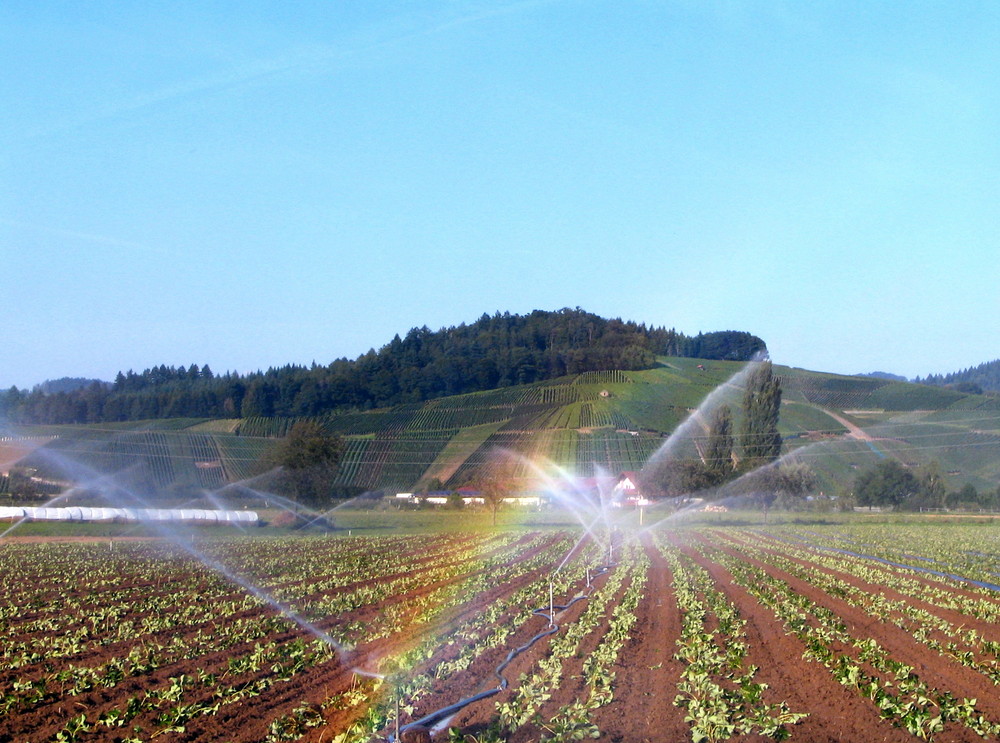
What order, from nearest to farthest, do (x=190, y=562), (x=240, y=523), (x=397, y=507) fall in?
(x=190, y=562)
(x=240, y=523)
(x=397, y=507)

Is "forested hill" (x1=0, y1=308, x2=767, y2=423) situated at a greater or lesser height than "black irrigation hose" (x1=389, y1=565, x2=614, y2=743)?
greater

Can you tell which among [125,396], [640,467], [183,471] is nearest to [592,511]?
[640,467]

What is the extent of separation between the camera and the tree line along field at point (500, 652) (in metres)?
9.68

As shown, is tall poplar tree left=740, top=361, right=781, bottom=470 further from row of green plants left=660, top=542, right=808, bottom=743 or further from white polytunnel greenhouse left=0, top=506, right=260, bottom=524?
row of green plants left=660, top=542, right=808, bottom=743

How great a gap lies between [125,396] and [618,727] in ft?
380

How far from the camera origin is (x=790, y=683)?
38.4 feet

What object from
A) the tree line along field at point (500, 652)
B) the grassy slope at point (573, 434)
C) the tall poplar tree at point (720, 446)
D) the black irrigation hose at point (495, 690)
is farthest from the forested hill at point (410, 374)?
the black irrigation hose at point (495, 690)

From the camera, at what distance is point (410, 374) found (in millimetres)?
117875

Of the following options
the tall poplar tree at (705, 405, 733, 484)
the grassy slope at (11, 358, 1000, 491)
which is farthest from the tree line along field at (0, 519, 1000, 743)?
the grassy slope at (11, 358, 1000, 491)

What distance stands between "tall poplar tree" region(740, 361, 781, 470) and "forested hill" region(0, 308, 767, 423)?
3409cm

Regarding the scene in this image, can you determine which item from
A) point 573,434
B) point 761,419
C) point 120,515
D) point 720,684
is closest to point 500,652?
point 720,684

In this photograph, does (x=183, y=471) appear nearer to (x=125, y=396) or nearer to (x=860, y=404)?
(x=125, y=396)

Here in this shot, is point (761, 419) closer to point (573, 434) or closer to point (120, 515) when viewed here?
point (573, 434)

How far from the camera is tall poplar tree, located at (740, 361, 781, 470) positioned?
77000 mm
